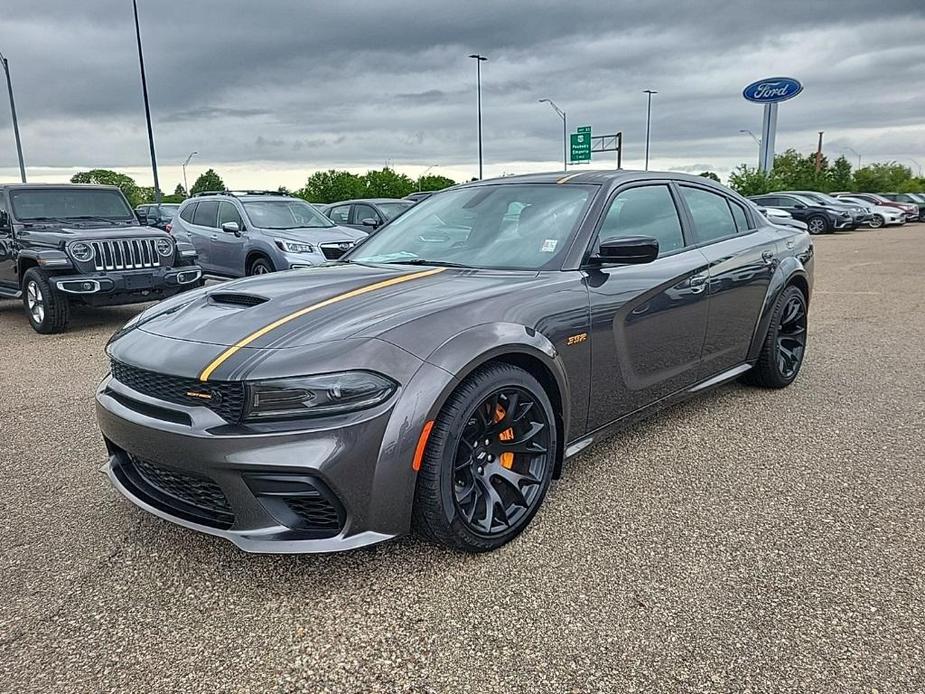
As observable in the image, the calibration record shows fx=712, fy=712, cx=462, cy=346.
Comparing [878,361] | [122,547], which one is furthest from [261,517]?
[878,361]

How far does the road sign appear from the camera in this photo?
45.3m

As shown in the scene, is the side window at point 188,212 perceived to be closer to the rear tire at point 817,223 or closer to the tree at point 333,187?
the rear tire at point 817,223

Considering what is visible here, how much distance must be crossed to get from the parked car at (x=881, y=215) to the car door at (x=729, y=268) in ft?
91.9

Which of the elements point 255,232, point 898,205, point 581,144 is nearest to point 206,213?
point 255,232

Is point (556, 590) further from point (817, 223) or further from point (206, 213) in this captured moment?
point (817, 223)

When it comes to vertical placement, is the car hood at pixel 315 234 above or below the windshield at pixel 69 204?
below

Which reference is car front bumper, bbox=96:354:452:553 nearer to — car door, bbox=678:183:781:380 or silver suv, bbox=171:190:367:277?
car door, bbox=678:183:781:380

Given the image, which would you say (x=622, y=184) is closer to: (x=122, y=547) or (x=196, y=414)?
(x=196, y=414)

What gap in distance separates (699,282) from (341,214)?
11.2 m

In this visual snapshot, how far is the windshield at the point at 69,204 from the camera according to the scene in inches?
332

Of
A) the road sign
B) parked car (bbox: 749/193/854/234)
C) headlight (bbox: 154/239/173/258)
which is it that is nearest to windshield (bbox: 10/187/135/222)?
headlight (bbox: 154/239/173/258)

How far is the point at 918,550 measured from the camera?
9.05 feet

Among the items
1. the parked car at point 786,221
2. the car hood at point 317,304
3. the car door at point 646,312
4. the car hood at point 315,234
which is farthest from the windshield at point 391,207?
the car hood at point 317,304

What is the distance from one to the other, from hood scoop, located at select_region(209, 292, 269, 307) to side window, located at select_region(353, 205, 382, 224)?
34.5ft
